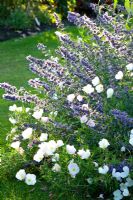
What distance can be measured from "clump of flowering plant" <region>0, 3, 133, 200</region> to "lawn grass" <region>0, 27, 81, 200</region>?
15cm

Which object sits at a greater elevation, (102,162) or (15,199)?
(102,162)

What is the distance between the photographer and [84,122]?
14.0 feet

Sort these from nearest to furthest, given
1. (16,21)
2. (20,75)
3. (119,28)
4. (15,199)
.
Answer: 1. (15,199)
2. (119,28)
3. (20,75)
4. (16,21)

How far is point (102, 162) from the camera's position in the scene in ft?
13.3

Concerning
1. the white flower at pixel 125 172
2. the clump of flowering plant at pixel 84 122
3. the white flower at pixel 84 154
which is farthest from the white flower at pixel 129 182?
the white flower at pixel 84 154

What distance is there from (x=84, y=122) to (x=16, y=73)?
461 cm

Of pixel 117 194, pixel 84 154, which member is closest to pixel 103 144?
pixel 84 154

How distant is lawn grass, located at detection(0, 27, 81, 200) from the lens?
449 centimetres

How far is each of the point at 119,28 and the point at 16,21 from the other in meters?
8.05

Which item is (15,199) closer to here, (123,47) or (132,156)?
(132,156)

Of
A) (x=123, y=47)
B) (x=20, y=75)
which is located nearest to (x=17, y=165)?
(x=123, y=47)

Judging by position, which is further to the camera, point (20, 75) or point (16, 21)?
point (16, 21)

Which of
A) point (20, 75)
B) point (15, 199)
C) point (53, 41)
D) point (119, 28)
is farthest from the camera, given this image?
point (53, 41)

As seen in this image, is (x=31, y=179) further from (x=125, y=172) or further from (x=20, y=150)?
(x=125, y=172)
